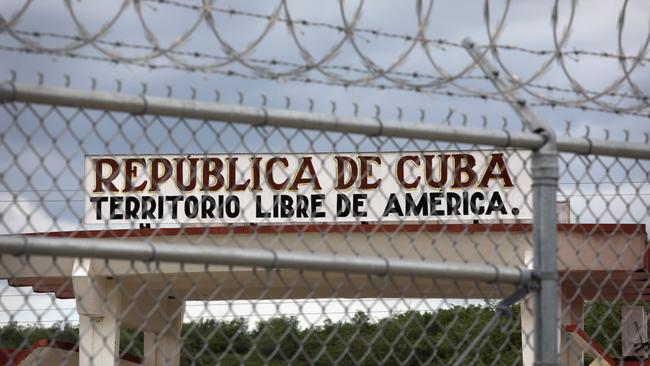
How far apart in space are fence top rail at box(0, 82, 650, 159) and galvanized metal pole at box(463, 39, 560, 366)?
0.05 metres

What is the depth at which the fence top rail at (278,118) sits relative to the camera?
3762 mm

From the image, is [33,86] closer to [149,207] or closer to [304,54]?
[304,54]

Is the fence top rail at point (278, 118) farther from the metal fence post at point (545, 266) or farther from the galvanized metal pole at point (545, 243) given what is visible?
the metal fence post at point (545, 266)

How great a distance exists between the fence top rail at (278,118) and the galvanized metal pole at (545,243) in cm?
5

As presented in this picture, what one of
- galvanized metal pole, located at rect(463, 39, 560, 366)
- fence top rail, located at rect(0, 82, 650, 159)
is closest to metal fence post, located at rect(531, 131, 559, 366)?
galvanized metal pole, located at rect(463, 39, 560, 366)

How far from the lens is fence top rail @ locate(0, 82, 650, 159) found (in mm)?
3762

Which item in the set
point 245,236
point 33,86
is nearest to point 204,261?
point 33,86

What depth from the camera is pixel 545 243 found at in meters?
4.42

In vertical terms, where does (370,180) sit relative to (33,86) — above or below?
above

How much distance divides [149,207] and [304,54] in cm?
1569

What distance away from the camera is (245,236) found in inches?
729

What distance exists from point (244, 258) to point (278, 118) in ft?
1.81

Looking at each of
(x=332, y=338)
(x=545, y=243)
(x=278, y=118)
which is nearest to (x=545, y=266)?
(x=545, y=243)

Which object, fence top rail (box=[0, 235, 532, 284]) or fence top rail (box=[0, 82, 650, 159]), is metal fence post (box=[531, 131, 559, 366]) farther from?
fence top rail (box=[0, 82, 650, 159])
